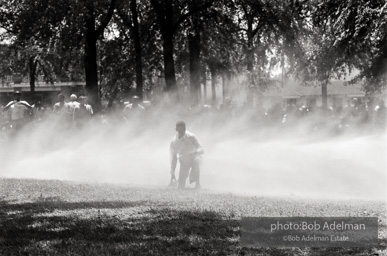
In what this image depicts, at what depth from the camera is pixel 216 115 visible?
2778cm

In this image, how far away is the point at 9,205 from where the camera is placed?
10.9 m

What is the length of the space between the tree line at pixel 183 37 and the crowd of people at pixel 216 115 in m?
1.85

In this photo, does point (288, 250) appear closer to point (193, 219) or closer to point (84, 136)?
point (193, 219)

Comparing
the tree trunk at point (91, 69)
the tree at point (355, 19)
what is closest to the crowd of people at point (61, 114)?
the tree trunk at point (91, 69)

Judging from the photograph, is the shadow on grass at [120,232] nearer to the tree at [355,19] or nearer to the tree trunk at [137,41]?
the tree at [355,19]

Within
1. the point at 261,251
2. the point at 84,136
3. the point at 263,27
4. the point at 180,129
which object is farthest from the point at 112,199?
the point at 263,27

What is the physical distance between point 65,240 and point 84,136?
50.8ft

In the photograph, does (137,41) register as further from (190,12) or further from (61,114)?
(61,114)

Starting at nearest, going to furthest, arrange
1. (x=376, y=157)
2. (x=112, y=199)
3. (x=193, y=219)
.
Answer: (x=193, y=219)
(x=112, y=199)
(x=376, y=157)

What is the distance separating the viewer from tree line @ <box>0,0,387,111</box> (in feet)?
78.7

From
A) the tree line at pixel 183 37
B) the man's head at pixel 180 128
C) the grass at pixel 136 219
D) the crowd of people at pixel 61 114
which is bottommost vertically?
the grass at pixel 136 219

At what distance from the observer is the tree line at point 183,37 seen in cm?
2400

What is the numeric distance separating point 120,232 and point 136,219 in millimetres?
968

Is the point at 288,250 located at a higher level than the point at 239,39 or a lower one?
lower
